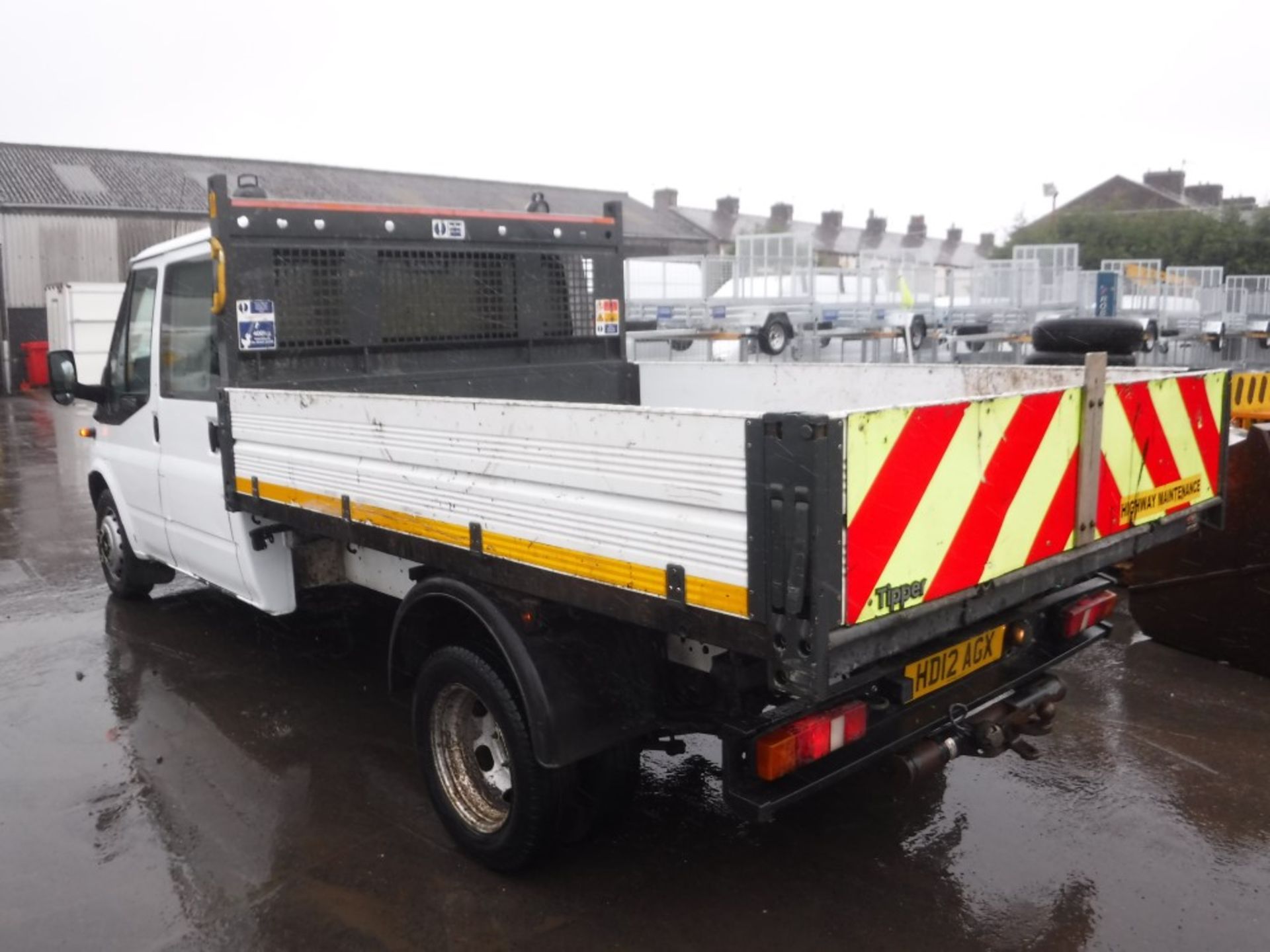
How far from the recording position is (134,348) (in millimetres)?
5930

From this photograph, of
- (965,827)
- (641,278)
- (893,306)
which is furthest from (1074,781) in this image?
(893,306)

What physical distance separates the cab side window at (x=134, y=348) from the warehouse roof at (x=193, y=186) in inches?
943

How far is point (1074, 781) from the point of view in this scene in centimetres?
441

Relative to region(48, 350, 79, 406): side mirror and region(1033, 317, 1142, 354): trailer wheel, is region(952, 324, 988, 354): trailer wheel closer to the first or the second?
region(1033, 317, 1142, 354): trailer wheel

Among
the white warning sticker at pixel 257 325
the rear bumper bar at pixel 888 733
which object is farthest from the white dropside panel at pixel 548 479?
the white warning sticker at pixel 257 325

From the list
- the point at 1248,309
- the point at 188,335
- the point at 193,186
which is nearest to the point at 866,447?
the point at 188,335

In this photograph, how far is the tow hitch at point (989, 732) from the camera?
3.28 meters

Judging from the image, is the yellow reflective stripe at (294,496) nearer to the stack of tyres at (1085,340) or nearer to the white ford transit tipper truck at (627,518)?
the white ford transit tipper truck at (627,518)

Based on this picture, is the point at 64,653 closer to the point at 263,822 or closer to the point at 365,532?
the point at 263,822

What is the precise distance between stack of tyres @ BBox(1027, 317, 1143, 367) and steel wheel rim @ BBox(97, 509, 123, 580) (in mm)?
5912

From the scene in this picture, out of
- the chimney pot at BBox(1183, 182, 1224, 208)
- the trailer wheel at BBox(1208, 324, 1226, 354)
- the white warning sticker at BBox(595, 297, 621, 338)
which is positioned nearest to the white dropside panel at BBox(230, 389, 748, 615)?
the white warning sticker at BBox(595, 297, 621, 338)

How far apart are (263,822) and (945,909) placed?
2.55 m

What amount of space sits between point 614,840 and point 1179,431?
2.52 m

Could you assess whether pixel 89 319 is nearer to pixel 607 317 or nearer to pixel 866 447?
pixel 607 317
